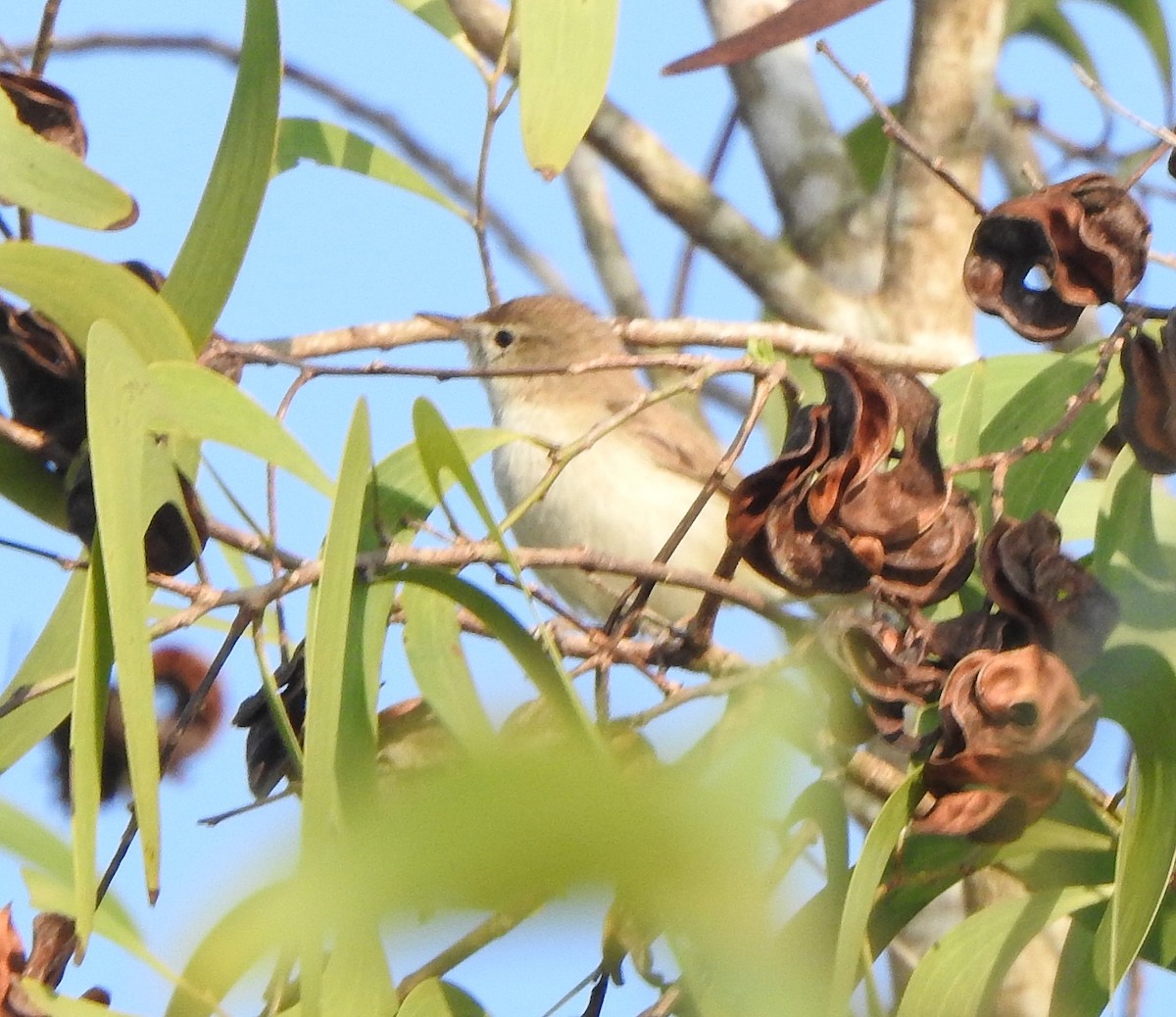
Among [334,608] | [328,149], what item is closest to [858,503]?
[334,608]

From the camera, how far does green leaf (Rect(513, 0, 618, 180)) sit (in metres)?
1.36

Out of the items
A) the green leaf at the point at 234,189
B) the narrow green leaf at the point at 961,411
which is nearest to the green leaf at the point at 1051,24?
the narrow green leaf at the point at 961,411

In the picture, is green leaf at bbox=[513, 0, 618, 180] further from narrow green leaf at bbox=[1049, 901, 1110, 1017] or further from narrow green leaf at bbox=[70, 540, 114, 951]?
narrow green leaf at bbox=[1049, 901, 1110, 1017]

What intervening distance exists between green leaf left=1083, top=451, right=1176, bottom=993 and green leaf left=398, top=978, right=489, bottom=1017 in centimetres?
52

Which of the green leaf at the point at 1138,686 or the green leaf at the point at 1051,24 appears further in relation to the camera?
the green leaf at the point at 1051,24

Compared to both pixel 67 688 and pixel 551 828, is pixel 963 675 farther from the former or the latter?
pixel 67 688

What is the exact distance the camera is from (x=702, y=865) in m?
0.52

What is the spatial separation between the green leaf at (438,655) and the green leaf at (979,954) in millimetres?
454

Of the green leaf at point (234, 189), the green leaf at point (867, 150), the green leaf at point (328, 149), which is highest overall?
the green leaf at point (867, 150)

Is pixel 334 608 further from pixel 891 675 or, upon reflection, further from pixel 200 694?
pixel 891 675

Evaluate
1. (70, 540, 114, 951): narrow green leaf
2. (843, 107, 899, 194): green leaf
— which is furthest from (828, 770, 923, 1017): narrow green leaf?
(843, 107, 899, 194): green leaf

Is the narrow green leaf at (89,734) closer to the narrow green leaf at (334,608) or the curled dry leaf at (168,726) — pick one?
the narrow green leaf at (334,608)

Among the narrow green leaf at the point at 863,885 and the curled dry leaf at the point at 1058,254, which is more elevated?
the curled dry leaf at the point at 1058,254

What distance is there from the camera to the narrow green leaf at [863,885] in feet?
3.35
